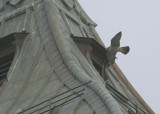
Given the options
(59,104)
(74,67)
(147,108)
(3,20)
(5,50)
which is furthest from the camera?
(3,20)

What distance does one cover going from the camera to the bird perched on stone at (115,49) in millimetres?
30741

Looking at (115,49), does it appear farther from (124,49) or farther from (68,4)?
(68,4)

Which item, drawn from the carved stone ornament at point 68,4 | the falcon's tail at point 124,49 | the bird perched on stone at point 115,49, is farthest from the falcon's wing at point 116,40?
the carved stone ornament at point 68,4

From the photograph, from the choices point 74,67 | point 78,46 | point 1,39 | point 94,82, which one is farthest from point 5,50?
point 94,82

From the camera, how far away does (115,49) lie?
104 feet

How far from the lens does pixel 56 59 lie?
96.5ft

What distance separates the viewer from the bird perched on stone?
101 ft

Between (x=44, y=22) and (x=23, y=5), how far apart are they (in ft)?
13.7

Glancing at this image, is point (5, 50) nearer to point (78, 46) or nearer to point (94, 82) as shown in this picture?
point (78, 46)

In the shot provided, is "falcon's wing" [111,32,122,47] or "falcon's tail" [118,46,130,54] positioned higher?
"falcon's wing" [111,32,122,47]

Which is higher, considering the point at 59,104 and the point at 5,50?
the point at 5,50

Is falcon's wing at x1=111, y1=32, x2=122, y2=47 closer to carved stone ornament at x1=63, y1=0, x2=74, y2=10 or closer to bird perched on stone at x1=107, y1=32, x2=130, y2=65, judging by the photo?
bird perched on stone at x1=107, y1=32, x2=130, y2=65

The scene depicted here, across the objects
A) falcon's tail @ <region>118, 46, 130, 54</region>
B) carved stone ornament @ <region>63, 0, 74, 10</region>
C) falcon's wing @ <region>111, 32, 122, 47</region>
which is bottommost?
falcon's tail @ <region>118, 46, 130, 54</region>

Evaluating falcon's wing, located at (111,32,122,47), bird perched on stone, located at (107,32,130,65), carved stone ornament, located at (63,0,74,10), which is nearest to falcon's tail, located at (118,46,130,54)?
bird perched on stone, located at (107,32,130,65)
